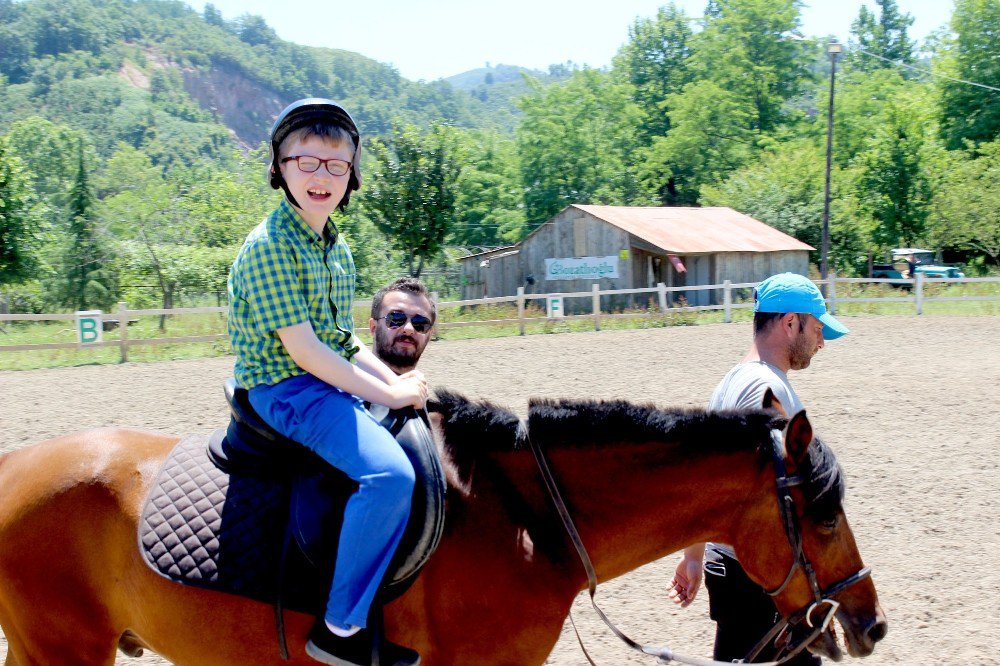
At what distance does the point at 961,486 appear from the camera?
297 inches

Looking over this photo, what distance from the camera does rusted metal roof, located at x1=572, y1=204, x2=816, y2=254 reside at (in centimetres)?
3130

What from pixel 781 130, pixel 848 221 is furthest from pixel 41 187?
pixel 848 221

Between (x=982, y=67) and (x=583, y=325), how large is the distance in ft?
134

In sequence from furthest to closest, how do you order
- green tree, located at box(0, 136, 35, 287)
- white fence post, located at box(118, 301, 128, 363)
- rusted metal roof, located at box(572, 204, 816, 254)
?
1. rusted metal roof, located at box(572, 204, 816, 254)
2. green tree, located at box(0, 136, 35, 287)
3. white fence post, located at box(118, 301, 128, 363)

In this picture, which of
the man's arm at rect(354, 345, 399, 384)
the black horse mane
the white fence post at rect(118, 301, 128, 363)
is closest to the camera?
the black horse mane

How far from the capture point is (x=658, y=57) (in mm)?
74125

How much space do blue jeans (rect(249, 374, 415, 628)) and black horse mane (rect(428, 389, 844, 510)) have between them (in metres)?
0.32

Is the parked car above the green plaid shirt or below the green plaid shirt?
below

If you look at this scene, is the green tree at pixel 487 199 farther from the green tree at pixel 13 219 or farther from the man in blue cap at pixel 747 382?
the man in blue cap at pixel 747 382

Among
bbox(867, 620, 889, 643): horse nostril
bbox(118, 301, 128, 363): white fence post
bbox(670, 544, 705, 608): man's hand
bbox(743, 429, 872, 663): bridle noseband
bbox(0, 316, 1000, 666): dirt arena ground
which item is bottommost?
→ bbox(0, 316, 1000, 666): dirt arena ground

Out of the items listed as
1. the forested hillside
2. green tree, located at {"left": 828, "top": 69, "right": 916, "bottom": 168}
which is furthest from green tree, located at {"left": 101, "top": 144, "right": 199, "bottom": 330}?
green tree, located at {"left": 828, "top": 69, "right": 916, "bottom": 168}

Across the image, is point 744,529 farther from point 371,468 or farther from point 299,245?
point 299,245

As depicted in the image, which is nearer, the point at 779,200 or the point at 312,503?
the point at 312,503

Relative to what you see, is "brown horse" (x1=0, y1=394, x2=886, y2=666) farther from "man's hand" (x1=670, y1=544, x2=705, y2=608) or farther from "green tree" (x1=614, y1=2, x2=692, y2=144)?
"green tree" (x1=614, y1=2, x2=692, y2=144)
